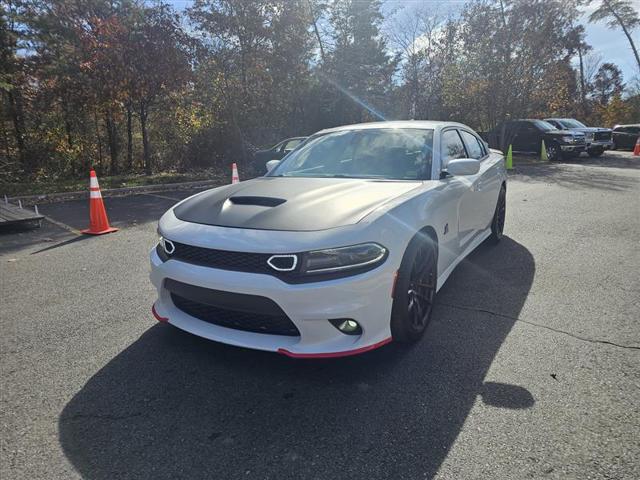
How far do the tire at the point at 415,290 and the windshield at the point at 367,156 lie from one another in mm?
721

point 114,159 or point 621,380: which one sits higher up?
point 114,159

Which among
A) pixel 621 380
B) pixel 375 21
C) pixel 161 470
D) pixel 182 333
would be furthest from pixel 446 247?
pixel 375 21

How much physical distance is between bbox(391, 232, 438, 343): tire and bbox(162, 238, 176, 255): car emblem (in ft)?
4.65

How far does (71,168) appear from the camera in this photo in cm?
1534

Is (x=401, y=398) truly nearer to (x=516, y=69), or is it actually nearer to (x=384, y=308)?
(x=384, y=308)

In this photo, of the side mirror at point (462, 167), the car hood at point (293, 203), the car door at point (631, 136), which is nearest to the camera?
the car hood at point (293, 203)

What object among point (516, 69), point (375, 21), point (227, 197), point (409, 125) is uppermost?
point (375, 21)

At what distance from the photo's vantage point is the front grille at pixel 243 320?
2.38 metres

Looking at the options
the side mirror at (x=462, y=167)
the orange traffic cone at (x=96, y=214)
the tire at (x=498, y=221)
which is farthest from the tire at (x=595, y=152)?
the orange traffic cone at (x=96, y=214)

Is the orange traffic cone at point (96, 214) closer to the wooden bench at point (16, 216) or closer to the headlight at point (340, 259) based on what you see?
the wooden bench at point (16, 216)

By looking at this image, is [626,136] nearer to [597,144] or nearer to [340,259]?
[597,144]

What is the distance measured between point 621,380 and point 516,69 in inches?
742

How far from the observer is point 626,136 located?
2253 centimetres

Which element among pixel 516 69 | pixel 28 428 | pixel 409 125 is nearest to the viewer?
pixel 28 428
